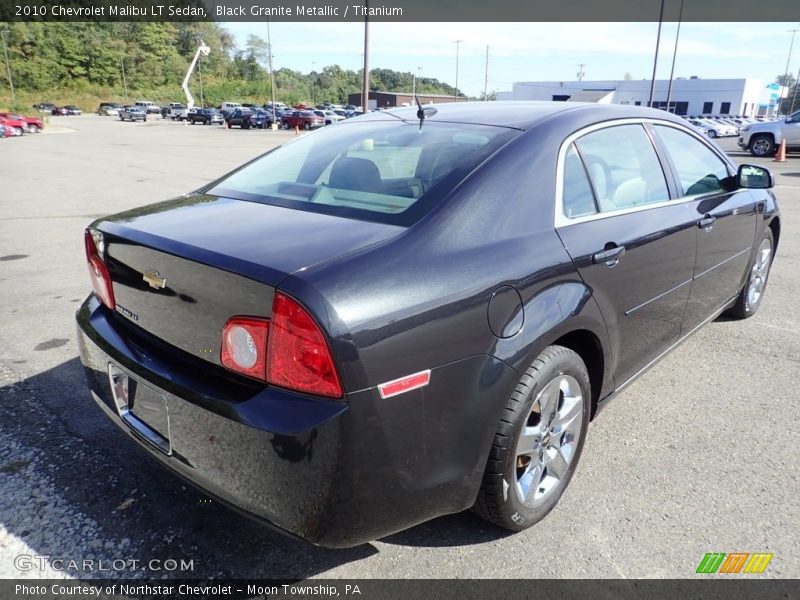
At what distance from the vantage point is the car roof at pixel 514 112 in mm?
2693

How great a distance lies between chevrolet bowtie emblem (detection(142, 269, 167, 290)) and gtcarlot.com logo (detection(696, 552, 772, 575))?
2.18 m

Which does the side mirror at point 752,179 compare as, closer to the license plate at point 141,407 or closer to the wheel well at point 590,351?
the wheel well at point 590,351

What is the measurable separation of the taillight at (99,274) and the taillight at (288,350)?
88 cm

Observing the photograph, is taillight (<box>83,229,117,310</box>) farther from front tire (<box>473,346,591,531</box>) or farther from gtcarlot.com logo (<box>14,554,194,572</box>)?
front tire (<box>473,346,591,531</box>)

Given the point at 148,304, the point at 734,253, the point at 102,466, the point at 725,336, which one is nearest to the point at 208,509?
the point at 102,466

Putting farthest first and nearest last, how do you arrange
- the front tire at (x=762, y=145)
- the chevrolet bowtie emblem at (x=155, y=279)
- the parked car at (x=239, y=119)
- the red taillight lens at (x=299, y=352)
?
the parked car at (x=239, y=119), the front tire at (x=762, y=145), the chevrolet bowtie emblem at (x=155, y=279), the red taillight lens at (x=299, y=352)

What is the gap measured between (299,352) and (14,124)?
41.5 m

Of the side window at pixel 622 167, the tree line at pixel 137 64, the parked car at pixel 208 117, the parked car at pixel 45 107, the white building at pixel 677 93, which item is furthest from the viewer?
the tree line at pixel 137 64

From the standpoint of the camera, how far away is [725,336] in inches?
176

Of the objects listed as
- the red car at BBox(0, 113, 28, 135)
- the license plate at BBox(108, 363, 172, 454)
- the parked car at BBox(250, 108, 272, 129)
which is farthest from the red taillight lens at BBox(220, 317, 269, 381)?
the parked car at BBox(250, 108, 272, 129)

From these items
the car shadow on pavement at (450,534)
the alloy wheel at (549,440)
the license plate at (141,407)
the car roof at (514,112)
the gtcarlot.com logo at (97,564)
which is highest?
the car roof at (514,112)

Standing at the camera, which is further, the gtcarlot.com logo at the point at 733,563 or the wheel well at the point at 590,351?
the wheel well at the point at 590,351

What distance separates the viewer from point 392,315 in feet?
5.70

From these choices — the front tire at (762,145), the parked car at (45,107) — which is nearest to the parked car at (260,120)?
the front tire at (762,145)
